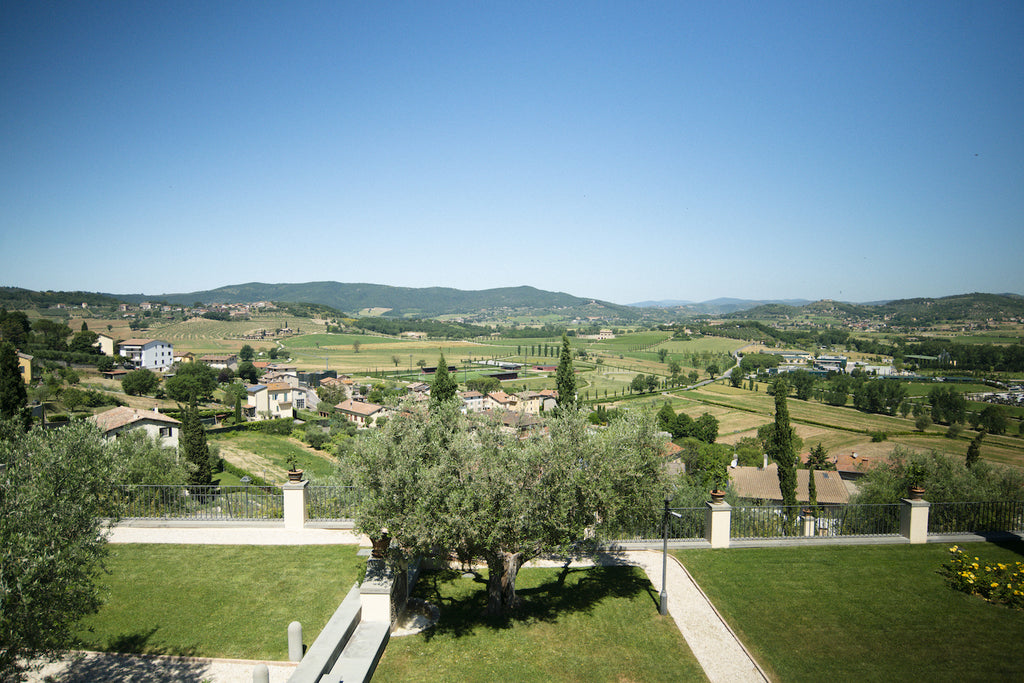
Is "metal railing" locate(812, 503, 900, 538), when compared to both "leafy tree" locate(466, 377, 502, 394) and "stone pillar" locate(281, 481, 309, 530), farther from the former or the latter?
"leafy tree" locate(466, 377, 502, 394)

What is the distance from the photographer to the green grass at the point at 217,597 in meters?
9.54

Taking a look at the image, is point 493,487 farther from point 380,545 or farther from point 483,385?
point 483,385

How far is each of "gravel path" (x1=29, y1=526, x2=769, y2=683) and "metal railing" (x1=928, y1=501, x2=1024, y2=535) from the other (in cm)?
901

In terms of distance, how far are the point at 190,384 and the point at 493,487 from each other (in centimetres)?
7431

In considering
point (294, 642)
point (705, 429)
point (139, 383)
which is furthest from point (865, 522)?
point (139, 383)

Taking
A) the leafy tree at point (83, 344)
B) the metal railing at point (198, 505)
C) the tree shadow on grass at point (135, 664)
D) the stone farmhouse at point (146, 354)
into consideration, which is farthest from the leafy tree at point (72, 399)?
the stone farmhouse at point (146, 354)

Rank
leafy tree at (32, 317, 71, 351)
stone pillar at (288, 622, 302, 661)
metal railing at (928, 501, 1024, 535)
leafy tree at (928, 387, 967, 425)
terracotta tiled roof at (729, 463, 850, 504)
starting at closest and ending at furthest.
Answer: stone pillar at (288, 622, 302, 661)
metal railing at (928, 501, 1024, 535)
terracotta tiled roof at (729, 463, 850, 504)
leafy tree at (928, 387, 967, 425)
leafy tree at (32, 317, 71, 351)

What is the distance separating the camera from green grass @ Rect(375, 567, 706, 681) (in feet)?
30.9

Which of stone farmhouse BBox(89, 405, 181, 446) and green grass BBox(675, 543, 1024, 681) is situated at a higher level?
green grass BBox(675, 543, 1024, 681)

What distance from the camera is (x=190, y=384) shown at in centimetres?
7012

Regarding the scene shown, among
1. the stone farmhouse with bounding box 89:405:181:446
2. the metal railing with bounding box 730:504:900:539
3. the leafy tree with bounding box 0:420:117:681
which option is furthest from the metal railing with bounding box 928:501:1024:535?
the stone farmhouse with bounding box 89:405:181:446

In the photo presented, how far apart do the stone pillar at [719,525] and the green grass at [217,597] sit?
9224 millimetres

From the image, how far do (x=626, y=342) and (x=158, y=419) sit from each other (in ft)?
524

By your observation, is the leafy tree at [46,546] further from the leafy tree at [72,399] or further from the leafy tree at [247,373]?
the leafy tree at [247,373]
